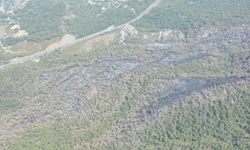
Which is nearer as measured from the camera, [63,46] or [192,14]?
[63,46]

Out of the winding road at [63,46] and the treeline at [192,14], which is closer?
the winding road at [63,46]

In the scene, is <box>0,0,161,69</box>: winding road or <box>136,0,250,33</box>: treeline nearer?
<box>0,0,161,69</box>: winding road

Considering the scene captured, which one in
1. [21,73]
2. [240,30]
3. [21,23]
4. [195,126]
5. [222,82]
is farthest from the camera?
[21,23]

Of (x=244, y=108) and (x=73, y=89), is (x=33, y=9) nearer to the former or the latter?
(x=73, y=89)

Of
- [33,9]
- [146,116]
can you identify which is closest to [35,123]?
[146,116]

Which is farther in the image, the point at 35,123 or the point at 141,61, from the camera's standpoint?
the point at 141,61

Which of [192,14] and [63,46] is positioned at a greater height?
[192,14]

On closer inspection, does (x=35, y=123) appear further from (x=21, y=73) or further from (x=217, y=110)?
(x=217, y=110)

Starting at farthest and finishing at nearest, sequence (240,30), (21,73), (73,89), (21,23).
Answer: (21,23) → (240,30) → (21,73) → (73,89)

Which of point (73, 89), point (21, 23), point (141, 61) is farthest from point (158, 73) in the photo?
point (21, 23)
